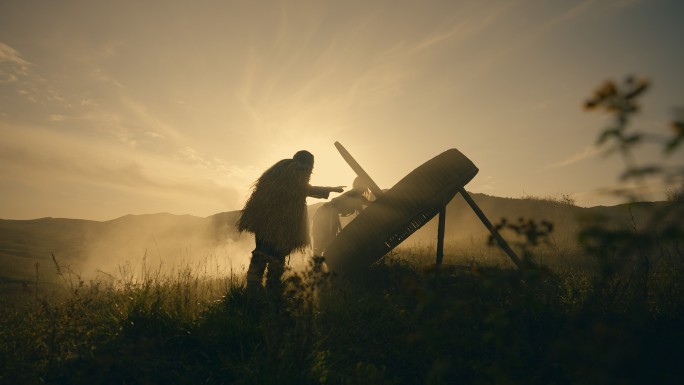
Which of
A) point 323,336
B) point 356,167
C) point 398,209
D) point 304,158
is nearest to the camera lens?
point 323,336

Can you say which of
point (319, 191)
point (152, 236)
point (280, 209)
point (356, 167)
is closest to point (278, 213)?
point (280, 209)

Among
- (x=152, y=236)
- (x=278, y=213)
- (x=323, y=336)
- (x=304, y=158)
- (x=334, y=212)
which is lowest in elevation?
(x=323, y=336)

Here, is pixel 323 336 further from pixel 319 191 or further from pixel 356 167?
pixel 356 167

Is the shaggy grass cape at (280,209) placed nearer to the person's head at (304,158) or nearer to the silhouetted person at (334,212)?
the person's head at (304,158)

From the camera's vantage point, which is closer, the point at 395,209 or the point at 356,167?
the point at 395,209

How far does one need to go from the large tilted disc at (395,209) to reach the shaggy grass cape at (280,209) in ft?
2.13

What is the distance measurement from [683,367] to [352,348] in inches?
110

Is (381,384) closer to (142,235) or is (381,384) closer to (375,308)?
(375,308)

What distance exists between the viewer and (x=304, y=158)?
5.15 m

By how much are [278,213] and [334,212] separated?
93.3 inches

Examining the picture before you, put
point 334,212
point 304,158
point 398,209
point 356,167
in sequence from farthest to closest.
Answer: point 334,212 < point 356,167 < point 304,158 < point 398,209

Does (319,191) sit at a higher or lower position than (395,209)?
higher

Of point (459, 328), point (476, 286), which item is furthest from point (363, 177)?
point (459, 328)

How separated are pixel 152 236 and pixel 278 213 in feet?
60.4
